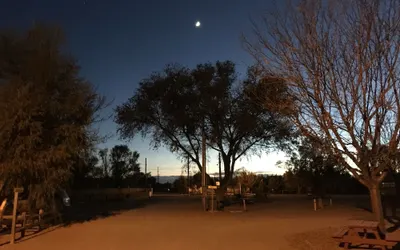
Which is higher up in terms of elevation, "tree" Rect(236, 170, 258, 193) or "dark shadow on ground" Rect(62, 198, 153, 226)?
"tree" Rect(236, 170, 258, 193)

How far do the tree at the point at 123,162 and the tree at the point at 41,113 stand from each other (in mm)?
52187

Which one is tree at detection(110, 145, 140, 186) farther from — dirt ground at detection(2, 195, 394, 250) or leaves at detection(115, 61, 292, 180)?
dirt ground at detection(2, 195, 394, 250)

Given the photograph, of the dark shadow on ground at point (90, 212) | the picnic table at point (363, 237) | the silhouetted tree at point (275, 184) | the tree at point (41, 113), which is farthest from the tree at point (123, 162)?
the picnic table at point (363, 237)

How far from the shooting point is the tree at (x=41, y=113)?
15562mm

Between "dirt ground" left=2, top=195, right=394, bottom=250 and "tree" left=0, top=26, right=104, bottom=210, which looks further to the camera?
"tree" left=0, top=26, right=104, bottom=210

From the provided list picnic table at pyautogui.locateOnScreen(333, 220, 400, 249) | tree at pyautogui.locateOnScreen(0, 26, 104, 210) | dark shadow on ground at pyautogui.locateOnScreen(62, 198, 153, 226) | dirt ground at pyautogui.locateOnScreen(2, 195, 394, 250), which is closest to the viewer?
picnic table at pyautogui.locateOnScreen(333, 220, 400, 249)

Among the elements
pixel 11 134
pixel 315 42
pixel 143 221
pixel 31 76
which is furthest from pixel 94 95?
pixel 315 42

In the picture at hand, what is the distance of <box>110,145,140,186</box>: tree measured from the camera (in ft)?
231

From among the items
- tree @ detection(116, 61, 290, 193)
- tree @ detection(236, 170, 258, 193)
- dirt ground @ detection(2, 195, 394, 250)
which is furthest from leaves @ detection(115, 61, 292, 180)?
tree @ detection(236, 170, 258, 193)

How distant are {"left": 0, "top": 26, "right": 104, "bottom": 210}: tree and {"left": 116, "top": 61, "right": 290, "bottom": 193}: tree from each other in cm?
951

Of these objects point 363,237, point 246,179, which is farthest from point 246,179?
point 363,237

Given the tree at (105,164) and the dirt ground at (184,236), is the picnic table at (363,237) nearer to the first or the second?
the dirt ground at (184,236)

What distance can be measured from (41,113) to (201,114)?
1232 centimetres

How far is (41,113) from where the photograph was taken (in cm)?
1620
